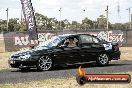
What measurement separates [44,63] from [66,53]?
3.79ft

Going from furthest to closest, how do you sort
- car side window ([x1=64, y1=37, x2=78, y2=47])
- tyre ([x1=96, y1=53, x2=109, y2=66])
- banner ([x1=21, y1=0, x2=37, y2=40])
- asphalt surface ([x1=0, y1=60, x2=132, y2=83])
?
banner ([x1=21, y1=0, x2=37, y2=40])
tyre ([x1=96, y1=53, x2=109, y2=66])
car side window ([x1=64, y1=37, x2=78, y2=47])
asphalt surface ([x1=0, y1=60, x2=132, y2=83])

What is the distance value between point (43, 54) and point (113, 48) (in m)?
3.35

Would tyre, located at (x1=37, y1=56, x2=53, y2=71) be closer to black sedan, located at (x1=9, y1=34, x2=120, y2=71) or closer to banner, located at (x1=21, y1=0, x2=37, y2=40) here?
black sedan, located at (x1=9, y1=34, x2=120, y2=71)

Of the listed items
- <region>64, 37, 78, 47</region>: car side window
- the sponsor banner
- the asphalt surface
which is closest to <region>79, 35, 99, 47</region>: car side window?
<region>64, 37, 78, 47</region>: car side window

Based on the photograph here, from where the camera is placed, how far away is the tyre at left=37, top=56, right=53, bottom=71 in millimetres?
13258

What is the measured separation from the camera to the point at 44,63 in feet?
43.8

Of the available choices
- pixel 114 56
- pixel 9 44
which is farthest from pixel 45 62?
pixel 9 44

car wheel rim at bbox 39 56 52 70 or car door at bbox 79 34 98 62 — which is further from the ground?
car door at bbox 79 34 98 62

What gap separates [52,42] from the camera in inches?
563

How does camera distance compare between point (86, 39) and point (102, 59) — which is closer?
point (86, 39)

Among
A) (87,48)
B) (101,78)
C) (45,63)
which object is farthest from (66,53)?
(101,78)

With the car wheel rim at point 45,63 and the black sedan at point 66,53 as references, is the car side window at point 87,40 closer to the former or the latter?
the black sedan at point 66,53

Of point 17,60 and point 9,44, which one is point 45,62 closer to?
point 17,60

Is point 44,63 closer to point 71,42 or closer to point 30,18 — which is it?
point 71,42
